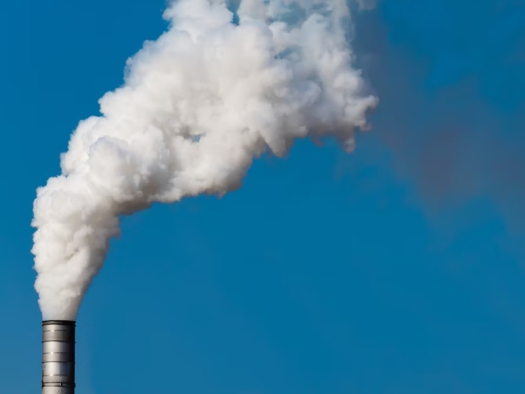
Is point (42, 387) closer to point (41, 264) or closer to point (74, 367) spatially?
point (74, 367)

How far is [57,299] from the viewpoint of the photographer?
4578 cm

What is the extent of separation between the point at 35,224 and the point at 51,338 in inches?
174

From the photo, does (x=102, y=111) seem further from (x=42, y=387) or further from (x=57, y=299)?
(x=42, y=387)

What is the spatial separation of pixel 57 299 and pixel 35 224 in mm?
2891

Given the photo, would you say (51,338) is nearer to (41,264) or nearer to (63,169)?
(41,264)

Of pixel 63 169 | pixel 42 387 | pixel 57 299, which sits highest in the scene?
pixel 63 169

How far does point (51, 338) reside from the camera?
44656 millimetres

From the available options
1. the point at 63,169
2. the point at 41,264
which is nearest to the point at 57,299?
the point at 41,264

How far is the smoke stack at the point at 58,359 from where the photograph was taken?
44250 mm

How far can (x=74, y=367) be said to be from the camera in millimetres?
44969

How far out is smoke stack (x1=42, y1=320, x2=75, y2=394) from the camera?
44250mm

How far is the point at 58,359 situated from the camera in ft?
145

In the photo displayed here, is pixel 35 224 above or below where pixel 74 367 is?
above

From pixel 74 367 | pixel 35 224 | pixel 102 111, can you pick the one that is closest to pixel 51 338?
pixel 74 367
